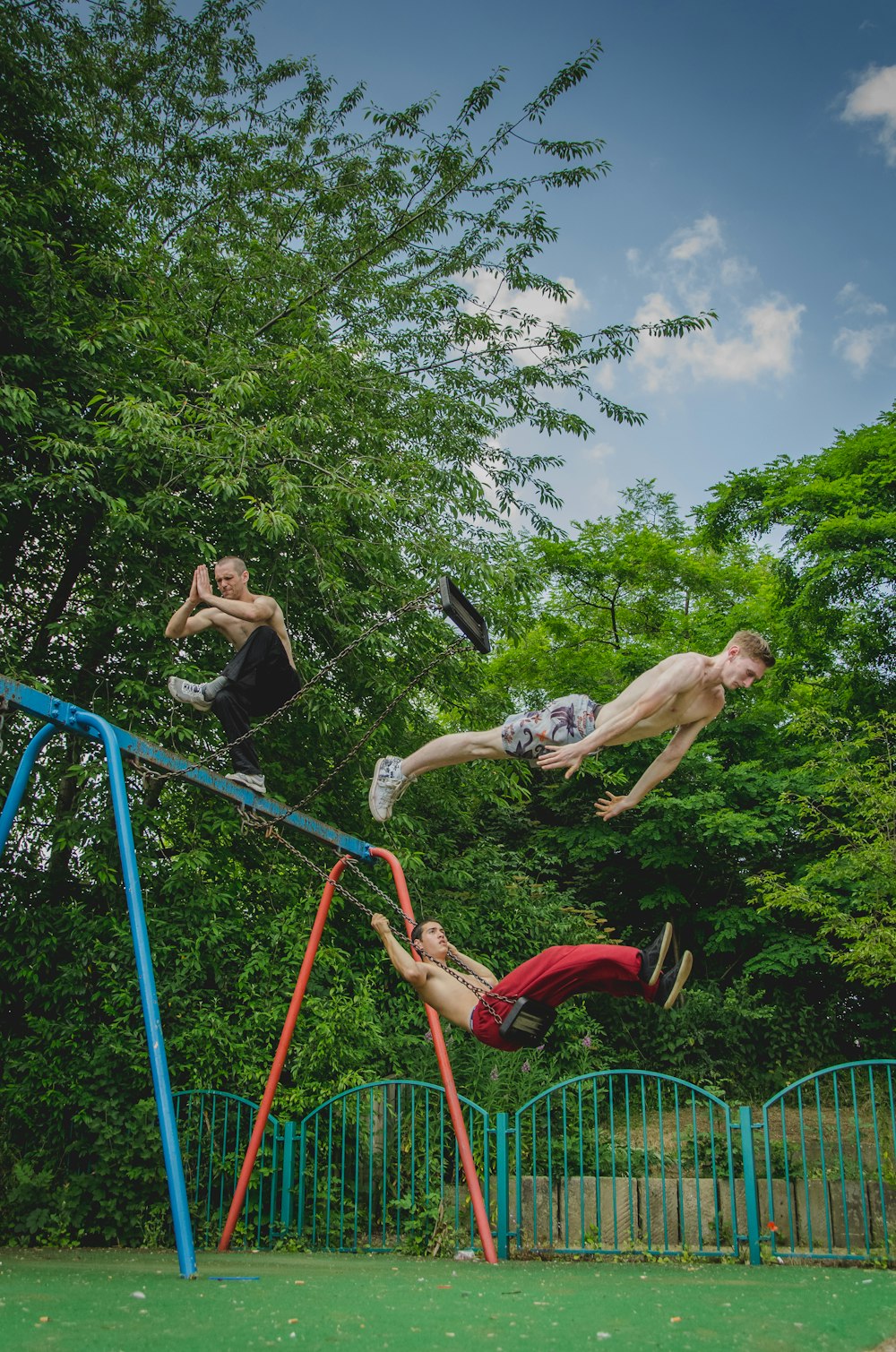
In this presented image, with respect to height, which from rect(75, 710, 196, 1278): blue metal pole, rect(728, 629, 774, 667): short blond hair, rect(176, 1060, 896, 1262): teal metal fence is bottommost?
rect(176, 1060, 896, 1262): teal metal fence

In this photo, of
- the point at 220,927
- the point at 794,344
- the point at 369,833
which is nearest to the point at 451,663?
the point at 369,833

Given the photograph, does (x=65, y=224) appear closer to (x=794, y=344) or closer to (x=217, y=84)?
(x=217, y=84)

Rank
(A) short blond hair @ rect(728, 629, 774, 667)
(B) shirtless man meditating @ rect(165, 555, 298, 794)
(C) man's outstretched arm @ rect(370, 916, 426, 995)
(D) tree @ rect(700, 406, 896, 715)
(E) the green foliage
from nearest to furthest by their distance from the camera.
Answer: (A) short blond hair @ rect(728, 629, 774, 667)
(B) shirtless man meditating @ rect(165, 555, 298, 794)
(C) man's outstretched arm @ rect(370, 916, 426, 995)
(E) the green foliage
(D) tree @ rect(700, 406, 896, 715)

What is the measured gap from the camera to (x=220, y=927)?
8.84 m

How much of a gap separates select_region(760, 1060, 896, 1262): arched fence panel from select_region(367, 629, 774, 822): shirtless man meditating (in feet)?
10.7

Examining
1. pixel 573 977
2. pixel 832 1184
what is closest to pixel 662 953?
pixel 573 977

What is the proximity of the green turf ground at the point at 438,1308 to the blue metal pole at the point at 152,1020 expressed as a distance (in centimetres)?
24

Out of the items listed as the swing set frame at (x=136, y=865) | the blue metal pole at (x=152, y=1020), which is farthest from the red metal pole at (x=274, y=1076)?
the blue metal pole at (x=152, y=1020)

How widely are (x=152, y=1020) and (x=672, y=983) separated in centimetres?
221

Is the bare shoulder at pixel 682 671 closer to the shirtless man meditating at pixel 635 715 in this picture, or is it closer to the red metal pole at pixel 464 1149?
the shirtless man meditating at pixel 635 715

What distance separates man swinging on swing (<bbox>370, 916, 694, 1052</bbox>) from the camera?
439 cm

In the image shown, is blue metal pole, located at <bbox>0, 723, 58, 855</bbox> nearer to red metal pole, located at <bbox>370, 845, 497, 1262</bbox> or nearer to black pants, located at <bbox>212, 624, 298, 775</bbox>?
black pants, located at <bbox>212, 624, 298, 775</bbox>

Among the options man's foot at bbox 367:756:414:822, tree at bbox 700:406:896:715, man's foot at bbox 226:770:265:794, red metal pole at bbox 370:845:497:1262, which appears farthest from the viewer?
tree at bbox 700:406:896:715

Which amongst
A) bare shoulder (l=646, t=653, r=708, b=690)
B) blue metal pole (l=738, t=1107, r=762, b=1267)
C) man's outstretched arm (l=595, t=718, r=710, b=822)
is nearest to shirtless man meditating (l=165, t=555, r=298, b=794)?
man's outstretched arm (l=595, t=718, r=710, b=822)
